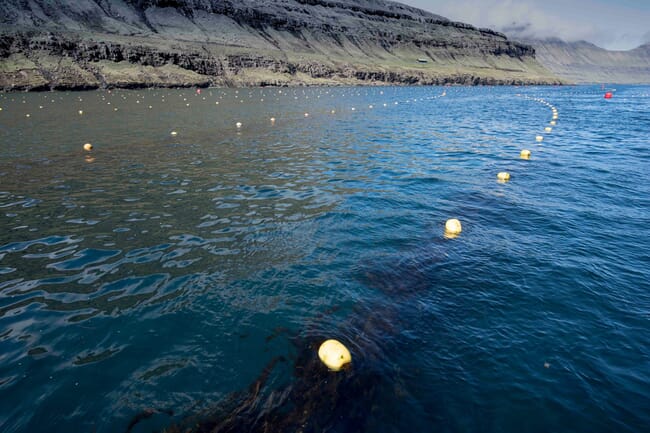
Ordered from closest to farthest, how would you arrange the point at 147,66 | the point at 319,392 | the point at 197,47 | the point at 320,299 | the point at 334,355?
the point at 319,392 < the point at 334,355 < the point at 320,299 < the point at 147,66 < the point at 197,47

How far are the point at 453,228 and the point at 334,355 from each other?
6.33m

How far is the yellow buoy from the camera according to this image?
5480 mm

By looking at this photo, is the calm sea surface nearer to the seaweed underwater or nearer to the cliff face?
the seaweed underwater

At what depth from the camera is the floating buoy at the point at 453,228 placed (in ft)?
33.5

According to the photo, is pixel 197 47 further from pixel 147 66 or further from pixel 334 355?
pixel 334 355

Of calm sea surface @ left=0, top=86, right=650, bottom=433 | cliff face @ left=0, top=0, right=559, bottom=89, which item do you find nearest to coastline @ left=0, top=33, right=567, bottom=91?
cliff face @ left=0, top=0, right=559, bottom=89

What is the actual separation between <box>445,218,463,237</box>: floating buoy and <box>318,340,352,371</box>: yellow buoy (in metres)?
5.98

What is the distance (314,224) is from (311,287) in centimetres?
344

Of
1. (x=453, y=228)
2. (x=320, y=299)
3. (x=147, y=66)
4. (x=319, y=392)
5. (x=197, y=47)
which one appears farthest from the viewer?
(x=197, y=47)

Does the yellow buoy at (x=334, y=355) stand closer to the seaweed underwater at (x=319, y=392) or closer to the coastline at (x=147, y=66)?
the seaweed underwater at (x=319, y=392)

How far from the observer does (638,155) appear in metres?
20.1

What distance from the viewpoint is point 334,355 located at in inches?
218

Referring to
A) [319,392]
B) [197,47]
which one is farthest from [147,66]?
[319,392]

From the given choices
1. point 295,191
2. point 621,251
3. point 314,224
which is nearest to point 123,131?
point 295,191
